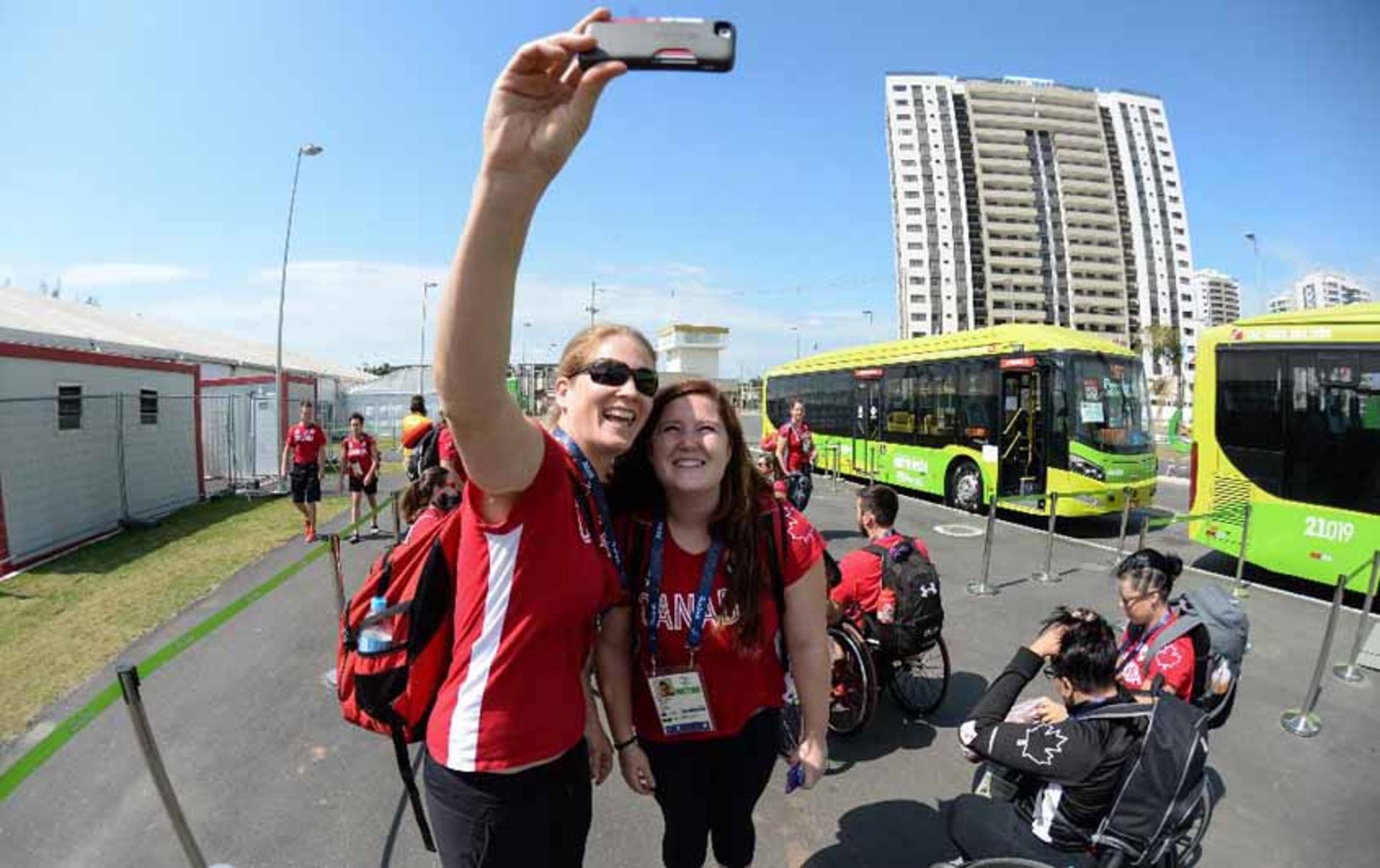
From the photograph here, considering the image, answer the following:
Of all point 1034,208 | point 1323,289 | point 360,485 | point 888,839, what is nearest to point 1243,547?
point 888,839

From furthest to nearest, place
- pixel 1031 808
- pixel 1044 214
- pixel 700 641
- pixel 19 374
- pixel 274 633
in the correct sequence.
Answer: pixel 1044 214 < pixel 19 374 < pixel 274 633 < pixel 1031 808 < pixel 700 641

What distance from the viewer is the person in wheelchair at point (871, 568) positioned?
4.18m

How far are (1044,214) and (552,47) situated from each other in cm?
11335

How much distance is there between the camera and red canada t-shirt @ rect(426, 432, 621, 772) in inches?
50.5

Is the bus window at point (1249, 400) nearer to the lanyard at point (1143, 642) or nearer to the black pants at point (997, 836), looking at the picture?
the lanyard at point (1143, 642)

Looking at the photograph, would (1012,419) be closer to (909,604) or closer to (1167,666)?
(909,604)

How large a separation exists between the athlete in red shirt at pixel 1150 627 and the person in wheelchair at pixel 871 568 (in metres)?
1.18

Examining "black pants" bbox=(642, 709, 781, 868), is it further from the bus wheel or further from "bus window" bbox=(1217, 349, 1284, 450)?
the bus wheel

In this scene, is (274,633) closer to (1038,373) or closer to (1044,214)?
(1038,373)

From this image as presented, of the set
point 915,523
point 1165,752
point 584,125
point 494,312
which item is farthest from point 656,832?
point 915,523

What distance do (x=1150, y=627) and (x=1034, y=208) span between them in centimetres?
10958

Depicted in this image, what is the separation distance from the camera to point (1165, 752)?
2021 mm

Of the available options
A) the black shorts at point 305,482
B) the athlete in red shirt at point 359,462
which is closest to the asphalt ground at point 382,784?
the black shorts at point 305,482

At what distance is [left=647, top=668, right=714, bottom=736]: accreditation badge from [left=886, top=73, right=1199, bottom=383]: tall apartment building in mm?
92839
